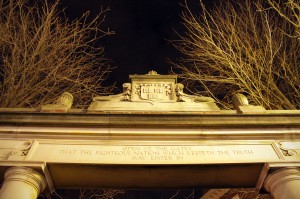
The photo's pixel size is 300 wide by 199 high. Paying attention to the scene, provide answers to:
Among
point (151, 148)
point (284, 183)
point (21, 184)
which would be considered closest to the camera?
point (21, 184)

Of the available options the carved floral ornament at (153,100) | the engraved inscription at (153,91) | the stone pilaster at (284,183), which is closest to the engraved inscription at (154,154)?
the stone pilaster at (284,183)

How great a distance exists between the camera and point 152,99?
1034 cm

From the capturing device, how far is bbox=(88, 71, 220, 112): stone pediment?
10.0 m

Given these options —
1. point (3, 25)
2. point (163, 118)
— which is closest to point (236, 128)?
point (163, 118)

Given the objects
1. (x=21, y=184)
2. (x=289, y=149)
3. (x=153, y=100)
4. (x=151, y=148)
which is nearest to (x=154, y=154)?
(x=151, y=148)

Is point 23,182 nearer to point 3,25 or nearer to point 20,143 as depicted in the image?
point 20,143

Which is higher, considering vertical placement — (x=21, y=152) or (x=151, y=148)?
(x=151, y=148)

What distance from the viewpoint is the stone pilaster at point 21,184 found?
7.41 m

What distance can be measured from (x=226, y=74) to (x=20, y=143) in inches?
402

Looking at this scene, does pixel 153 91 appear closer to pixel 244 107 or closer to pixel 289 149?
pixel 244 107

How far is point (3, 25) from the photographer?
580 inches

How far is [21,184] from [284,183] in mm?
6039

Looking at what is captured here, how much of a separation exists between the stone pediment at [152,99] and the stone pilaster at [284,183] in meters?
2.58

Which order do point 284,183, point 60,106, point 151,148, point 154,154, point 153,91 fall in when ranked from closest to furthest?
point 284,183, point 154,154, point 151,148, point 60,106, point 153,91
